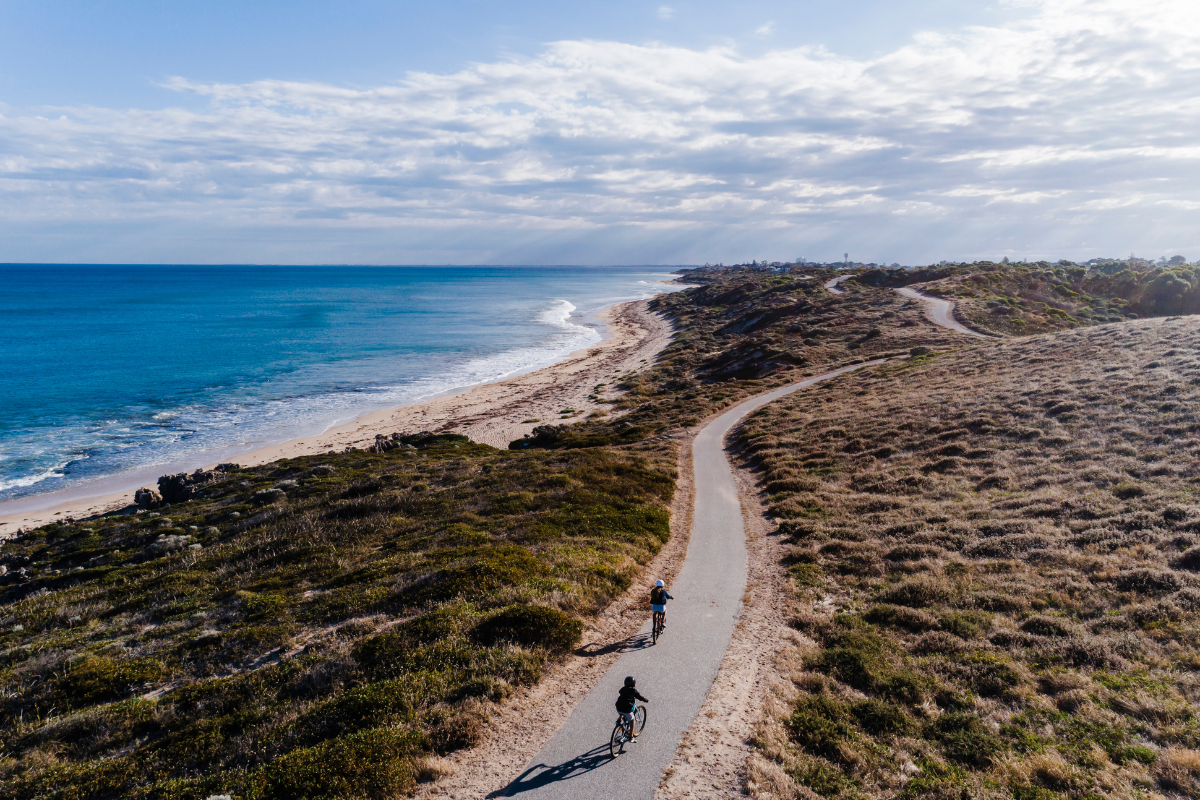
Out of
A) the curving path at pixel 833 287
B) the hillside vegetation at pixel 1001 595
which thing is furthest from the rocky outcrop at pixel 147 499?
the curving path at pixel 833 287

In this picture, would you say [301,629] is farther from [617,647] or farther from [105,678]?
[617,647]

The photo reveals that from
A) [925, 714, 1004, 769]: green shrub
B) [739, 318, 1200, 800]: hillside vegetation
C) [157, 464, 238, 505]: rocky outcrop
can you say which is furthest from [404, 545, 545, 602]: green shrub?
[157, 464, 238, 505]: rocky outcrop

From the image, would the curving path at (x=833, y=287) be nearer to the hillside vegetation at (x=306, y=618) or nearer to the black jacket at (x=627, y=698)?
the hillside vegetation at (x=306, y=618)

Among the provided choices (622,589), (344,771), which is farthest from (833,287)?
(344,771)

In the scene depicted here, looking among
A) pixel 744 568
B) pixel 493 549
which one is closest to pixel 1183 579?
pixel 744 568

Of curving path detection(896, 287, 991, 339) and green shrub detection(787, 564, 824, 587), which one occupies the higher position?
curving path detection(896, 287, 991, 339)

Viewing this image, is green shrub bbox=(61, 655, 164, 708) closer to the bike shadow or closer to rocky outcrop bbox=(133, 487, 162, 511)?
the bike shadow

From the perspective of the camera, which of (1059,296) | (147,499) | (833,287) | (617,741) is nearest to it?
(617,741)
